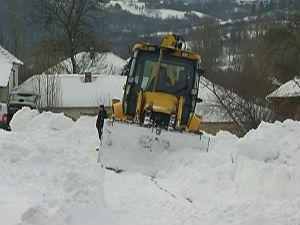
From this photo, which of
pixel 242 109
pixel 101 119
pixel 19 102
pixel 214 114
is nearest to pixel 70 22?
pixel 214 114

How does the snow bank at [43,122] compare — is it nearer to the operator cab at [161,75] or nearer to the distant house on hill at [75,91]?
the operator cab at [161,75]

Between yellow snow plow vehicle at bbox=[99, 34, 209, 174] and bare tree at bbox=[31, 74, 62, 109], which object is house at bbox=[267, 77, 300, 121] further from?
bare tree at bbox=[31, 74, 62, 109]

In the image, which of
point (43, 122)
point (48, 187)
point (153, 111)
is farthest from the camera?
point (43, 122)

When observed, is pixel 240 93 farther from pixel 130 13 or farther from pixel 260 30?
pixel 130 13

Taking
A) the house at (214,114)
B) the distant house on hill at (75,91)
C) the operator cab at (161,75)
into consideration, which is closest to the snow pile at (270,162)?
the operator cab at (161,75)

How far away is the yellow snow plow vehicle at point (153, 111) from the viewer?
1191cm

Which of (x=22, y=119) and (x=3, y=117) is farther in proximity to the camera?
(x=3, y=117)

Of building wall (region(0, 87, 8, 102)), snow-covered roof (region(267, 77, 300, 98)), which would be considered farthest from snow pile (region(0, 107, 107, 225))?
building wall (region(0, 87, 8, 102))

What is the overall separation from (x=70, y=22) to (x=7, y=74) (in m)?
9.25

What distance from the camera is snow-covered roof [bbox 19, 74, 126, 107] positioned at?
42594 mm

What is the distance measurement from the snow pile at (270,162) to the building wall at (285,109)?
14.4 meters

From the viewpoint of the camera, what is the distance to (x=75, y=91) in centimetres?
4469

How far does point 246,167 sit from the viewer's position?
10.2 meters

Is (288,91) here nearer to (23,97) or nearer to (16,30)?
(23,97)
